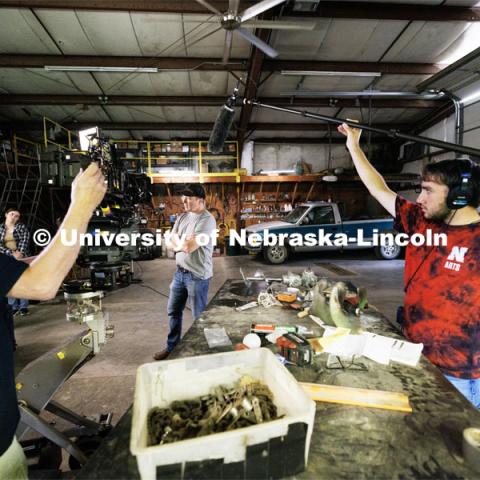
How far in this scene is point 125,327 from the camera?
3807mm

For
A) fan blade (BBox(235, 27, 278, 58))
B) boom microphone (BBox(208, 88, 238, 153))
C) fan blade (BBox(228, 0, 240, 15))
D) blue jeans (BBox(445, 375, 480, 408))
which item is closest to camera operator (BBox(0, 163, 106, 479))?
boom microphone (BBox(208, 88, 238, 153))

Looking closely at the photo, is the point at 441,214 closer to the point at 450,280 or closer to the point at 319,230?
the point at 450,280

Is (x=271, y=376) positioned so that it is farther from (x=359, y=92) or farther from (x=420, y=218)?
(x=359, y=92)

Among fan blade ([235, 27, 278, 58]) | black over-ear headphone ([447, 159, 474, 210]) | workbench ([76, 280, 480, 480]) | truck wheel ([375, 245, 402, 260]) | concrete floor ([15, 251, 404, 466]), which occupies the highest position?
fan blade ([235, 27, 278, 58])

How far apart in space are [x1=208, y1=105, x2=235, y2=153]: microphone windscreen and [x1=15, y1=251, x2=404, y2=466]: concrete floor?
2040 millimetres

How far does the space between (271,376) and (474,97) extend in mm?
9308

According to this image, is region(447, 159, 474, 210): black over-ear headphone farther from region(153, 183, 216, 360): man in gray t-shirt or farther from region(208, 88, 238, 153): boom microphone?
region(153, 183, 216, 360): man in gray t-shirt

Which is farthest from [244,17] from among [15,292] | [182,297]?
[15,292]

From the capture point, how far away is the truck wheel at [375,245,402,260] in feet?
27.2

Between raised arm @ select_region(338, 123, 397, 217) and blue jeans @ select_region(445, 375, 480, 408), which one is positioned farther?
raised arm @ select_region(338, 123, 397, 217)

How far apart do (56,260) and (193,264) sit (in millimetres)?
1890

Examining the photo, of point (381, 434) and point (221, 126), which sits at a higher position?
point (221, 126)

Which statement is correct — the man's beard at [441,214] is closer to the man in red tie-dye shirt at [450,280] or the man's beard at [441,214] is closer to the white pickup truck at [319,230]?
the man in red tie-dye shirt at [450,280]

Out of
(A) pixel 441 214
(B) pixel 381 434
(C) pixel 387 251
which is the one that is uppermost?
(A) pixel 441 214
